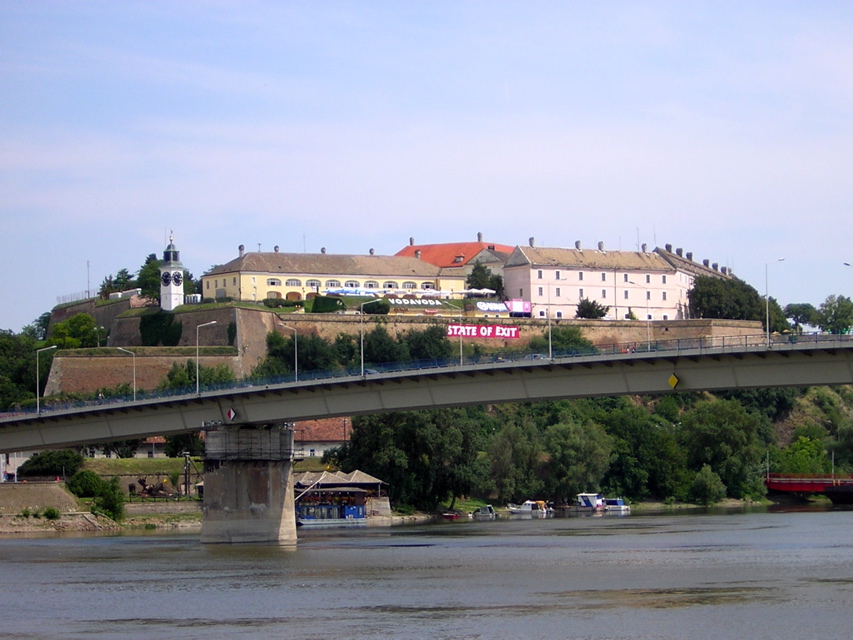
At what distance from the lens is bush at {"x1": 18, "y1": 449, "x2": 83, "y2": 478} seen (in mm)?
92312

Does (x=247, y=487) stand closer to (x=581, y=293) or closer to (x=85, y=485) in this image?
(x=85, y=485)

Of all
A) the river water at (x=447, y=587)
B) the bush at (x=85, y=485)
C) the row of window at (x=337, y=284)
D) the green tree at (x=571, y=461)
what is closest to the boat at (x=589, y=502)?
the green tree at (x=571, y=461)

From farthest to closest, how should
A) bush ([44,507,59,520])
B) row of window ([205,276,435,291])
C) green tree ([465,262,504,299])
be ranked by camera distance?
green tree ([465,262,504,299]), row of window ([205,276,435,291]), bush ([44,507,59,520])

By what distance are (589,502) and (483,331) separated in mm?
38603

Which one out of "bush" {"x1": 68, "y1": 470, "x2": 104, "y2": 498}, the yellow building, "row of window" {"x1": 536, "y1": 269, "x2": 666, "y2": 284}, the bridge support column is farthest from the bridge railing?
"row of window" {"x1": 536, "y1": 269, "x2": 666, "y2": 284}

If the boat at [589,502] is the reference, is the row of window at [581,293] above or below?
above

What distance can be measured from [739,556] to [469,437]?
41.6 m

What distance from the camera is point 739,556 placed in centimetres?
5453

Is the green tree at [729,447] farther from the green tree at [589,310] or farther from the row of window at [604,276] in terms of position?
the row of window at [604,276]

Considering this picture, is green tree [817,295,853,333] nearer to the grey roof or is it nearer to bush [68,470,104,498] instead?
the grey roof

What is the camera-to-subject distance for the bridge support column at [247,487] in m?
67.4

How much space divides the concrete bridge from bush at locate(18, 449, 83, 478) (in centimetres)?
1541

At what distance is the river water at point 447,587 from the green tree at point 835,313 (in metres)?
115

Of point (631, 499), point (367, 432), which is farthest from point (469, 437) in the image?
point (631, 499)
